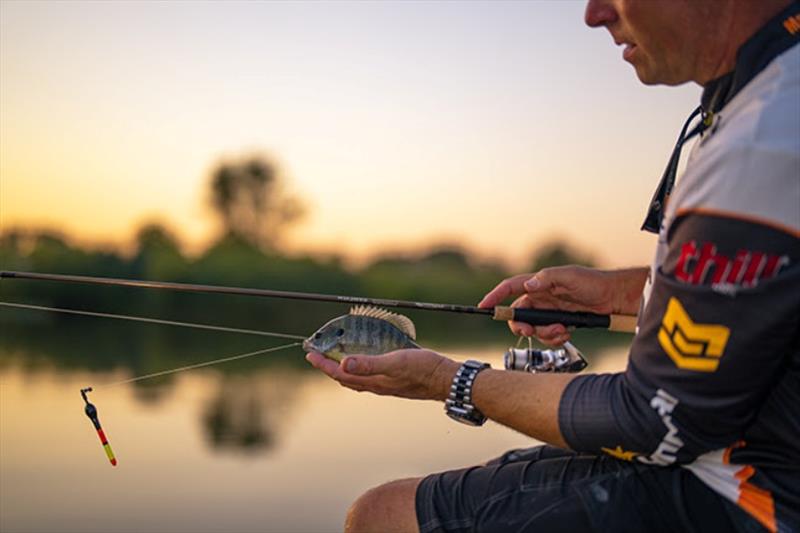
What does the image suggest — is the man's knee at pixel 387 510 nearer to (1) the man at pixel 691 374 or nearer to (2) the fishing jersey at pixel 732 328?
(1) the man at pixel 691 374

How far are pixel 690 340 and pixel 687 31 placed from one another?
790 mm

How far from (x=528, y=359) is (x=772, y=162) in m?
1.28

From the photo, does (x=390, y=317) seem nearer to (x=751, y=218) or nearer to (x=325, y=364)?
(x=325, y=364)

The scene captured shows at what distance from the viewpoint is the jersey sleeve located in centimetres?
175

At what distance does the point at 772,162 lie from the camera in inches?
69.0

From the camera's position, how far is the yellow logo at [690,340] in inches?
70.2

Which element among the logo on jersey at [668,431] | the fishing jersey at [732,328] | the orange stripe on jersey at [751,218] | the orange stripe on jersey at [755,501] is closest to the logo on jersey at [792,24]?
the fishing jersey at [732,328]

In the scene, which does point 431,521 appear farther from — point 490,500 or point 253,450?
point 253,450

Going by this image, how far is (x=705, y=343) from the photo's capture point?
1788 millimetres

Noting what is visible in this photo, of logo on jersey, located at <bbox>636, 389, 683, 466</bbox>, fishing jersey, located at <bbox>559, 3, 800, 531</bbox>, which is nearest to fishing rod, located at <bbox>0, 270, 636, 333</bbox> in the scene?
fishing jersey, located at <bbox>559, 3, 800, 531</bbox>

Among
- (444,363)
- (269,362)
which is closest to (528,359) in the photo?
(444,363)

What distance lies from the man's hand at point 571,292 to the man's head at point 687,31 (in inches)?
37.0

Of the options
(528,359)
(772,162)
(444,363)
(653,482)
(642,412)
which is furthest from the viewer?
(528,359)

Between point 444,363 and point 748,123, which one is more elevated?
point 748,123
